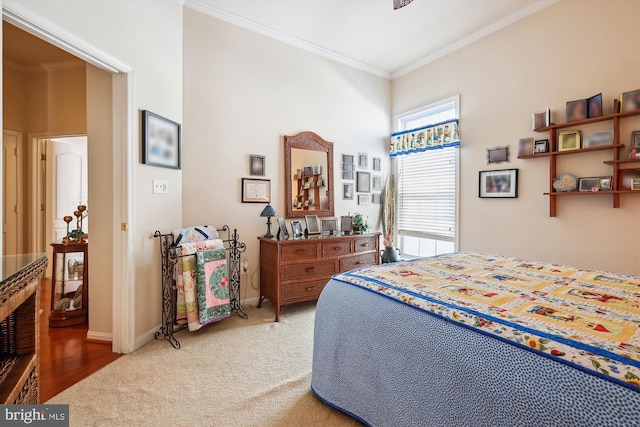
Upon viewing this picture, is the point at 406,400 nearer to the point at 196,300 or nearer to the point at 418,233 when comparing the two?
the point at 196,300

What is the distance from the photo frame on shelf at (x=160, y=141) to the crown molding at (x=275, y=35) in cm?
129

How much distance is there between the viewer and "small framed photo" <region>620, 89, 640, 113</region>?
2.36 meters

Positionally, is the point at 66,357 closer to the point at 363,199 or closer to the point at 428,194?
the point at 363,199

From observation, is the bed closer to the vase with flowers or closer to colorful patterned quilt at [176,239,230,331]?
colorful patterned quilt at [176,239,230,331]

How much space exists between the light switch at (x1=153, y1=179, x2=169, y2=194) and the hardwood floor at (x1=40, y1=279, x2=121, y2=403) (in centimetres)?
135

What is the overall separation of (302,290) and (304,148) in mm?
1761

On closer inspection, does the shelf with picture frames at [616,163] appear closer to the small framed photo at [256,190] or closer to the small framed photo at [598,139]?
the small framed photo at [598,139]

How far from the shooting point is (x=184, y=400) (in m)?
1.77

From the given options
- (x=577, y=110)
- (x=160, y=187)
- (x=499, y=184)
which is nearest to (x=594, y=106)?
(x=577, y=110)

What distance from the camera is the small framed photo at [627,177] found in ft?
7.85

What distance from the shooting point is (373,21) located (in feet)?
10.8

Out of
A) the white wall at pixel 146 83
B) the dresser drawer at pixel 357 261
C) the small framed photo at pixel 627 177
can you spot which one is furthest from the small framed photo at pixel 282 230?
the small framed photo at pixel 627 177

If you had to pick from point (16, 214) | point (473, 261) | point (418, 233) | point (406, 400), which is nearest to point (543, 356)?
point (406, 400)

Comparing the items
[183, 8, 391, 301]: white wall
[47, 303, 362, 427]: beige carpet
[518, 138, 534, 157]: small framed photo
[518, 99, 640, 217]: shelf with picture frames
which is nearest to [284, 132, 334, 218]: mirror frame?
[183, 8, 391, 301]: white wall
